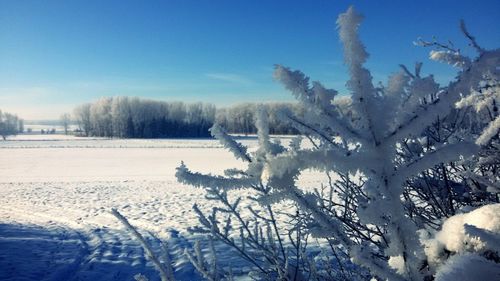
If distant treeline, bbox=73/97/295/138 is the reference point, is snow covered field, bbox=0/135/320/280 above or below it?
below

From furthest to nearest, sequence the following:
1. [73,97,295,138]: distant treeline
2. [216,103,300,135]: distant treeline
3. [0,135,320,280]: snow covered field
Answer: [73,97,295,138]: distant treeline, [0,135,320,280]: snow covered field, [216,103,300,135]: distant treeline

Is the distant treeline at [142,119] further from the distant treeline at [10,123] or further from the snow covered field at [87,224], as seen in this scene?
the snow covered field at [87,224]

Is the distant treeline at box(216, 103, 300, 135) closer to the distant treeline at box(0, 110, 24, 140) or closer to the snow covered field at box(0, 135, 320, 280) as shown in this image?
the snow covered field at box(0, 135, 320, 280)

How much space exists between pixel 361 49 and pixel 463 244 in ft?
2.49

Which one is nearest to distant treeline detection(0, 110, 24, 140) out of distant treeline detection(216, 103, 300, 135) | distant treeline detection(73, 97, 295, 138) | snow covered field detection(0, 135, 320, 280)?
distant treeline detection(73, 97, 295, 138)

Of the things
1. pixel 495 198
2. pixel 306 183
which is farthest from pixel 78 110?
pixel 495 198

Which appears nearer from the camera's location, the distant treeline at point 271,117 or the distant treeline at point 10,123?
the distant treeline at point 271,117

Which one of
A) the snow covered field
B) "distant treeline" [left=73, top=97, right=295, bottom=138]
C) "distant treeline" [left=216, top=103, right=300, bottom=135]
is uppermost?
"distant treeline" [left=73, top=97, right=295, bottom=138]

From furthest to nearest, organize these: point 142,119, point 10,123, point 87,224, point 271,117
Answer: point 10,123 < point 142,119 < point 87,224 < point 271,117

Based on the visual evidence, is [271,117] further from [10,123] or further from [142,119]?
[10,123]

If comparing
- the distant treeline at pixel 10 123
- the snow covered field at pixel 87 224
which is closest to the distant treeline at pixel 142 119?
the distant treeline at pixel 10 123

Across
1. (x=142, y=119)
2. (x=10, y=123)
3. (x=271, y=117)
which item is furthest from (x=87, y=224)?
(x=10, y=123)

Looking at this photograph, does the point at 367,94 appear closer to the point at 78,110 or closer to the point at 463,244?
the point at 463,244

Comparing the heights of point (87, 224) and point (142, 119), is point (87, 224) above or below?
below
